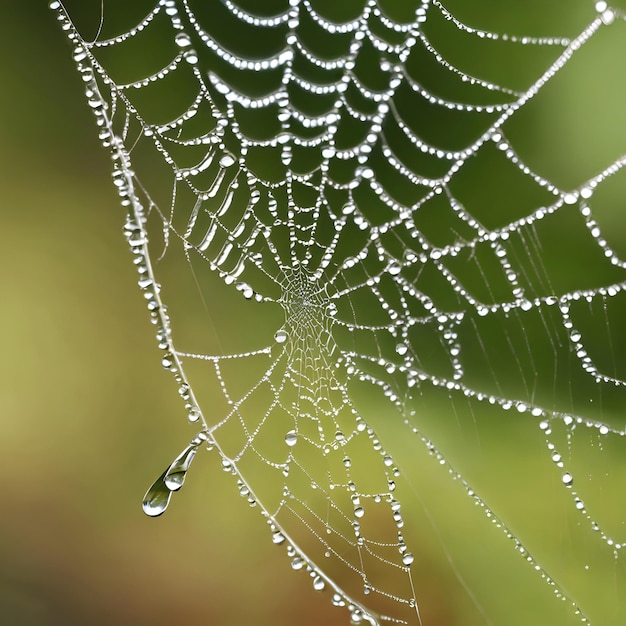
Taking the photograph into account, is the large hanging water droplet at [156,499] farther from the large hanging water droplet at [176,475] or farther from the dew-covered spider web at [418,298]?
the dew-covered spider web at [418,298]

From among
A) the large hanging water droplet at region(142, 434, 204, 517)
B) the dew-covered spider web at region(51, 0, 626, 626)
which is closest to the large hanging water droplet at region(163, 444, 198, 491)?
the large hanging water droplet at region(142, 434, 204, 517)

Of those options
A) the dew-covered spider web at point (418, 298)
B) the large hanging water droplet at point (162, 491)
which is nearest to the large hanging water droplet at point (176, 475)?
the large hanging water droplet at point (162, 491)

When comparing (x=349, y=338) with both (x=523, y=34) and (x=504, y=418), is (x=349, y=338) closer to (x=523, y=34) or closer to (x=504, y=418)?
(x=504, y=418)

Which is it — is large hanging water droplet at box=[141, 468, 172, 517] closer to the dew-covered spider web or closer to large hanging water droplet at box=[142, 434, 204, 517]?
large hanging water droplet at box=[142, 434, 204, 517]

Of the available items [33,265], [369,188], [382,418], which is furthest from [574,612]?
[33,265]

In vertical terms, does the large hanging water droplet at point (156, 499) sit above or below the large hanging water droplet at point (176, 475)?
below

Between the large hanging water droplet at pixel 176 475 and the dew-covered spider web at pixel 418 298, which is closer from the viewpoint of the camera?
the large hanging water droplet at pixel 176 475

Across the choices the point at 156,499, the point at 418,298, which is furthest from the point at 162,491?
the point at 418,298
